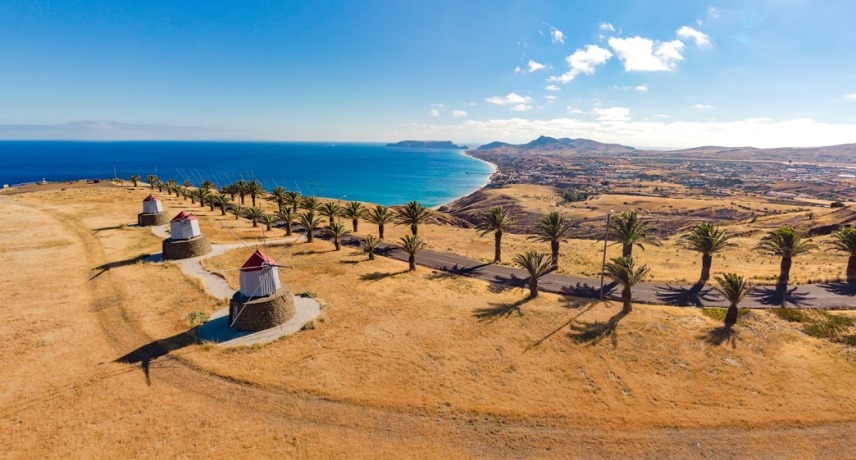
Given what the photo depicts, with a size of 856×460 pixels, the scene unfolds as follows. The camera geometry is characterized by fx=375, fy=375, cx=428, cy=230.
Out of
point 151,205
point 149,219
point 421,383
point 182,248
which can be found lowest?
point 421,383

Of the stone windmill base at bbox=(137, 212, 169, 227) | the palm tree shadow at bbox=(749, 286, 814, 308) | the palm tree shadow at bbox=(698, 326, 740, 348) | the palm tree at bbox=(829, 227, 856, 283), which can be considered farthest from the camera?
the stone windmill base at bbox=(137, 212, 169, 227)

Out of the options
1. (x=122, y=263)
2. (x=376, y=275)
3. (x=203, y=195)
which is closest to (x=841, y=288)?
(x=376, y=275)

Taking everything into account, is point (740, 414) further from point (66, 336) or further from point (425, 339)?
point (66, 336)

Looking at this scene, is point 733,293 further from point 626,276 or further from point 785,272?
point 785,272

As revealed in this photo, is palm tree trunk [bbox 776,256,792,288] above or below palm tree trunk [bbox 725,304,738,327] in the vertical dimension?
above

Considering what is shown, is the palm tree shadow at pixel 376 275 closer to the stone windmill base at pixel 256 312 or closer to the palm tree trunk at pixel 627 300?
the stone windmill base at pixel 256 312

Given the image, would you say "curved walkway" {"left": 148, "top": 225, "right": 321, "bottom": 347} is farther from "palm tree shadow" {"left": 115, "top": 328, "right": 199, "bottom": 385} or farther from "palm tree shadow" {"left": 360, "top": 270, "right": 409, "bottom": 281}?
"palm tree shadow" {"left": 360, "top": 270, "right": 409, "bottom": 281}

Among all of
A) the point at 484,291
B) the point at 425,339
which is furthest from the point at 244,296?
the point at 484,291

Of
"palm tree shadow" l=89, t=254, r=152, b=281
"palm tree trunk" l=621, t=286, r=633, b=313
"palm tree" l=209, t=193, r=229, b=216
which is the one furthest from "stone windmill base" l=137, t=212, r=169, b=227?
"palm tree trunk" l=621, t=286, r=633, b=313
